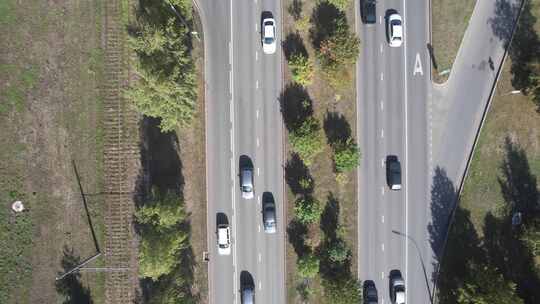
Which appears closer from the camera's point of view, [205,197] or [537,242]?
[537,242]

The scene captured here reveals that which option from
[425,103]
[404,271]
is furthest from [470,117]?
[404,271]

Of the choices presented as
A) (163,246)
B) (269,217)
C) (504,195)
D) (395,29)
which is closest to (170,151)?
(163,246)

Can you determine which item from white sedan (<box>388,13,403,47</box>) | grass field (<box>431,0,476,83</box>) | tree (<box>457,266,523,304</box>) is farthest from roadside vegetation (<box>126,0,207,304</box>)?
tree (<box>457,266,523,304</box>)

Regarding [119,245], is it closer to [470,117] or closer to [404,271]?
[404,271]

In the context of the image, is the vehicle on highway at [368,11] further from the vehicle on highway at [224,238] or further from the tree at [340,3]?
the vehicle on highway at [224,238]

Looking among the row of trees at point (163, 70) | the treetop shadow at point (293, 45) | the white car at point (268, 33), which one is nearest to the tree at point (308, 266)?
the row of trees at point (163, 70)

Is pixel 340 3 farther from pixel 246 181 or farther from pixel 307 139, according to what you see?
pixel 246 181
